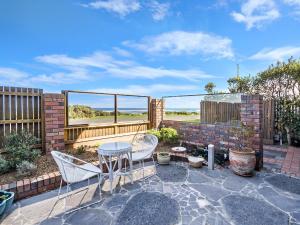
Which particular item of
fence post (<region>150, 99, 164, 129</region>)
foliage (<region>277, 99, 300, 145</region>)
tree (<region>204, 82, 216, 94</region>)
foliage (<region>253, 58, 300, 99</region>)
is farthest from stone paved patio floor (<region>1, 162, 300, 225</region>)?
tree (<region>204, 82, 216, 94</region>)

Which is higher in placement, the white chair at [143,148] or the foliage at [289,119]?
the foliage at [289,119]

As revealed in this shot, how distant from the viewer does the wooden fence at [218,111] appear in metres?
4.97

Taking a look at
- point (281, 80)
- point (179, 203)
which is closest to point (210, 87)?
point (281, 80)

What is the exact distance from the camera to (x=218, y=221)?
214 centimetres

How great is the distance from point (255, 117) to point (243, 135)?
0.50 m

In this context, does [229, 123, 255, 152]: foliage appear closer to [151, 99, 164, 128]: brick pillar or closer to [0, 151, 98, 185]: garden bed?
[151, 99, 164, 128]: brick pillar

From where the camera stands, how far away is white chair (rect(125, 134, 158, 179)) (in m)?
3.59

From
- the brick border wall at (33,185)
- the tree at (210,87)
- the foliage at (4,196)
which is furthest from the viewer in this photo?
the tree at (210,87)

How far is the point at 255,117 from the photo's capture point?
3832mm

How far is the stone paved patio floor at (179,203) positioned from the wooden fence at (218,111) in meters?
1.95

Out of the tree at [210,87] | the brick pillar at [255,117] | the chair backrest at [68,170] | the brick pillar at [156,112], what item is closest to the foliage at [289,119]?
the brick pillar at [255,117]

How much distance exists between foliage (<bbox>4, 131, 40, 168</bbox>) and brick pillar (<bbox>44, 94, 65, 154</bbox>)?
48cm

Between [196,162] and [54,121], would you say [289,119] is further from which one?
[54,121]

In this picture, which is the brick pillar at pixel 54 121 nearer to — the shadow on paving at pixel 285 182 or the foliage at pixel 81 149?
the foliage at pixel 81 149
